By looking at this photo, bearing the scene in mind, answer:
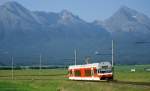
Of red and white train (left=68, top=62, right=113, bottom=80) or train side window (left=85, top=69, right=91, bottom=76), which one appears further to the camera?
train side window (left=85, top=69, right=91, bottom=76)

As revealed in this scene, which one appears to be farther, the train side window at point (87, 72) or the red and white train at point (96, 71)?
the train side window at point (87, 72)

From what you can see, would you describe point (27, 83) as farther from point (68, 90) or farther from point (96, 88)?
point (96, 88)

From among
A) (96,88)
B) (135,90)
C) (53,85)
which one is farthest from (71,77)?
(135,90)

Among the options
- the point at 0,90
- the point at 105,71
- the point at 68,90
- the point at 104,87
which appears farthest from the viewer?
the point at 105,71

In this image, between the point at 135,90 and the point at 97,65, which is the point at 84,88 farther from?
the point at 97,65

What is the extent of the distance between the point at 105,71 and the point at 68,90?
576 inches

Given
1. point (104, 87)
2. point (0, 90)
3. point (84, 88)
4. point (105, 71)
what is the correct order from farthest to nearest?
point (105, 71) < point (0, 90) < point (84, 88) < point (104, 87)

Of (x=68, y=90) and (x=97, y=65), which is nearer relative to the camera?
(x=68, y=90)

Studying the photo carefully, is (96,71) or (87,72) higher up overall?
(96,71)

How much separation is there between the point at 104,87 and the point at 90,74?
94.1ft

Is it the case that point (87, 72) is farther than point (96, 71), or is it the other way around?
point (87, 72)

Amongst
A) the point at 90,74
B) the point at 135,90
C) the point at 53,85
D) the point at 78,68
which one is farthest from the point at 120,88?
the point at 78,68

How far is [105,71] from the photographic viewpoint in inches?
3162

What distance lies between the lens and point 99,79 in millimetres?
80562
